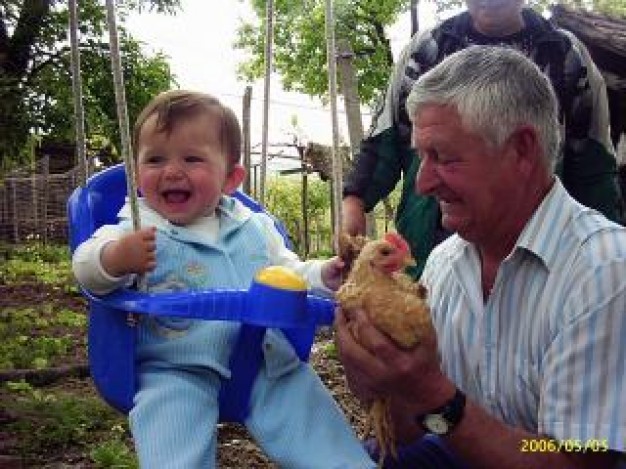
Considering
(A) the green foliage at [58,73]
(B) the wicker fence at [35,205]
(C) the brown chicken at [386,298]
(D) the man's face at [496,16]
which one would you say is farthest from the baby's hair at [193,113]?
(B) the wicker fence at [35,205]

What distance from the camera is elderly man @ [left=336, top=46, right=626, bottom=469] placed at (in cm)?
149

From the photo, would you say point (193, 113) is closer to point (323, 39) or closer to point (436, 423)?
point (436, 423)

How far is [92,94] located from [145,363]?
8441 mm

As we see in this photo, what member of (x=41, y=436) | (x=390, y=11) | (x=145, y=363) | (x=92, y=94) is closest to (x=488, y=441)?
(x=145, y=363)

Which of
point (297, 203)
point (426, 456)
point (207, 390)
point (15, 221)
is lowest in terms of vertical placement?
point (15, 221)

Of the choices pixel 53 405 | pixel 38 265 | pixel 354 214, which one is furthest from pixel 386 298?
pixel 38 265

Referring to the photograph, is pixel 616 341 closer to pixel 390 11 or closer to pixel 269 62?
pixel 269 62

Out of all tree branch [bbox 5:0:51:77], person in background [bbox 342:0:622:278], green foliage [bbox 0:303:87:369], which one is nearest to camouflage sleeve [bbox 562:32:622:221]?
person in background [bbox 342:0:622:278]

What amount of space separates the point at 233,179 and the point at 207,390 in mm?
625

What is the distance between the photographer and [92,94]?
32.2ft

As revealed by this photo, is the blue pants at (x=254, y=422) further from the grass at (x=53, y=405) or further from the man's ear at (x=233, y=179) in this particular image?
the grass at (x=53, y=405)

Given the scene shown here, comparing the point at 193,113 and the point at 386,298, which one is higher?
the point at 193,113

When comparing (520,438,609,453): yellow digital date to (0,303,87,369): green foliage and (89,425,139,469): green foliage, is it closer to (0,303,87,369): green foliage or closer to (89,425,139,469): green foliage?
(89,425,139,469): green foliage

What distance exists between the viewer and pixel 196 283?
6.57 ft
